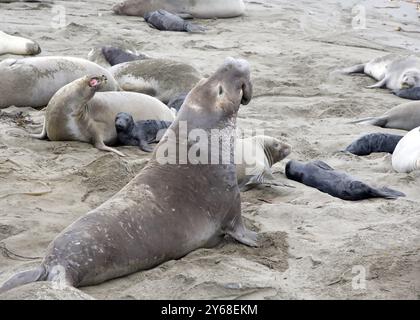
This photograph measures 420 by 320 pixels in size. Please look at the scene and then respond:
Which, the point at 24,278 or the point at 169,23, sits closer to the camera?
the point at 24,278

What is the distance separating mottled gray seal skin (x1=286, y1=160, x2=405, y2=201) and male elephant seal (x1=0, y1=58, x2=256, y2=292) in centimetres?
98

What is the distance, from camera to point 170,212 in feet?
13.8

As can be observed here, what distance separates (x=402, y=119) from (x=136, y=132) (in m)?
2.46

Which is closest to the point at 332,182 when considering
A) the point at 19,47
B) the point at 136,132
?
the point at 136,132

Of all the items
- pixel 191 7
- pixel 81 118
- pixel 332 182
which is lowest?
pixel 191 7

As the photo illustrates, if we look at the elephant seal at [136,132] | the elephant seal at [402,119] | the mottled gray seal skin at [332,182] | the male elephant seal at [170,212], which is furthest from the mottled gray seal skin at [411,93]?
the male elephant seal at [170,212]

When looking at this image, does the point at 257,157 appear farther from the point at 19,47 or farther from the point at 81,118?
the point at 19,47

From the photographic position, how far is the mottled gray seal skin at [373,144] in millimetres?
6516

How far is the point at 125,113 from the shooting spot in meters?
6.37

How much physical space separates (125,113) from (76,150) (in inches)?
22.6

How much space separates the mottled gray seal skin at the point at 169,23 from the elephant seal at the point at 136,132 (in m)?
4.76

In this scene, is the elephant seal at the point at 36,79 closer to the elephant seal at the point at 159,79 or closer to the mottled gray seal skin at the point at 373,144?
the elephant seal at the point at 159,79
